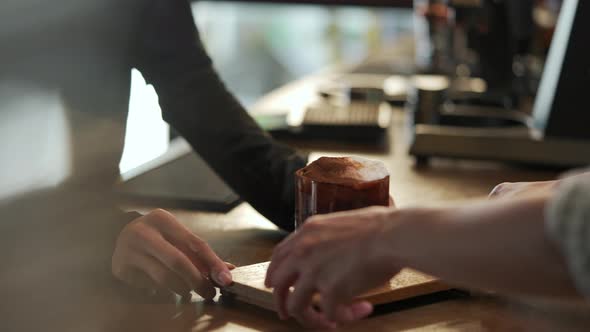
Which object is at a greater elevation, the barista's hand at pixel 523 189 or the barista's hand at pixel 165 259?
the barista's hand at pixel 523 189

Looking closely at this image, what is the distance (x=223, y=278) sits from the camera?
99 cm

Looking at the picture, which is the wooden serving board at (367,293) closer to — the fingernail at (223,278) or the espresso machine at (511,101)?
the fingernail at (223,278)

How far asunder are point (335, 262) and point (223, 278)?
0.24m

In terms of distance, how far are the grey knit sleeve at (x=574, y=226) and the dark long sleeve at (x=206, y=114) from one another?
0.70m

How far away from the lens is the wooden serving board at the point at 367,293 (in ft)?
3.12

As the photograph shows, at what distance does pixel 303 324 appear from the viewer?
0.90 metres

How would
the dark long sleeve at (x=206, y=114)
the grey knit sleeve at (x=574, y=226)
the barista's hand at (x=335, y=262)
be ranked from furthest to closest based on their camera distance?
the dark long sleeve at (x=206, y=114), the barista's hand at (x=335, y=262), the grey knit sleeve at (x=574, y=226)

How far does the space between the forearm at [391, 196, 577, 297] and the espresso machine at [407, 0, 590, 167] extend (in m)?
1.15

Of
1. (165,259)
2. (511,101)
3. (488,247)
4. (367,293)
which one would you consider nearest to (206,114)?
(165,259)

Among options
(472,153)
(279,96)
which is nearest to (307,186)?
(472,153)

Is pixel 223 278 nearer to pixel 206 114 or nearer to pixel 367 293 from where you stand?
pixel 367 293

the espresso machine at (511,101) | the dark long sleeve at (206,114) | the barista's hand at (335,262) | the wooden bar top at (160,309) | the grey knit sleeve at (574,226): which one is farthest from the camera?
the espresso machine at (511,101)

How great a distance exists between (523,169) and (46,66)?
109cm

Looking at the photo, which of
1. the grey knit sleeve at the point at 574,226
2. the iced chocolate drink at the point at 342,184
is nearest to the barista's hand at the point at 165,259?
the iced chocolate drink at the point at 342,184
